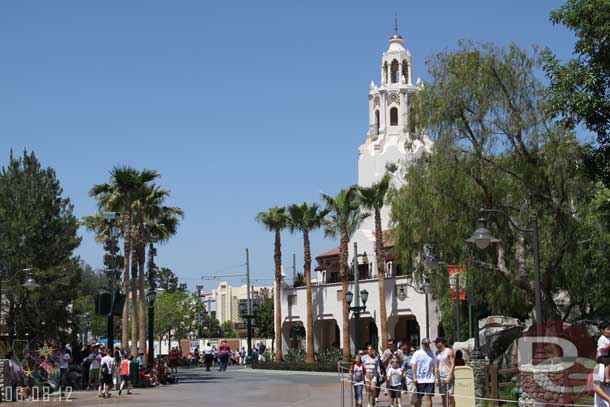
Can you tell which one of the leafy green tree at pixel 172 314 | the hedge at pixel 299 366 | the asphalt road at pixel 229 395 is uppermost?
the leafy green tree at pixel 172 314

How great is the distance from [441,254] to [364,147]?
34115mm

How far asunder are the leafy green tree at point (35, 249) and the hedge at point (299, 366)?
1273cm

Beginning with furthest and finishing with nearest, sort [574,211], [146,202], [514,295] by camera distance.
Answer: [146,202]
[514,295]
[574,211]

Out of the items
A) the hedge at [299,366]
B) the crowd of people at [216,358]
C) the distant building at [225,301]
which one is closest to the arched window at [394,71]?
the crowd of people at [216,358]

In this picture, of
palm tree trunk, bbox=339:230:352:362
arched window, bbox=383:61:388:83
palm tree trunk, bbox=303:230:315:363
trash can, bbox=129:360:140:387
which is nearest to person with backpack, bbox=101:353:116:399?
trash can, bbox=129:360:140:387

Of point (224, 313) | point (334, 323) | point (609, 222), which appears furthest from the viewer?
point (224, 313)

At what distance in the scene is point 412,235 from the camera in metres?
32.6

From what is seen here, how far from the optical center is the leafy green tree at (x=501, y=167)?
90.3ft

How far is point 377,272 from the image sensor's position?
57438 millimetres

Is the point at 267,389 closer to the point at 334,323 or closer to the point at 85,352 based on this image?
the point at 85,352

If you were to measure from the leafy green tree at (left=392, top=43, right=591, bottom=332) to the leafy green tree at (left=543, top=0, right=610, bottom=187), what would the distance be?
5.63 meters

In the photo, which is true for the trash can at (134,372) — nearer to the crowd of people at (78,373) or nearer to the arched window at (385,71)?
the crowd of people at (78,373)

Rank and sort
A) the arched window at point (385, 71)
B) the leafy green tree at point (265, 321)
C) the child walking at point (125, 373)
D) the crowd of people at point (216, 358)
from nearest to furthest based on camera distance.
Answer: the child walking at point (125, 373)
the crowd of people at point (216, 358)
the arched window at point (385, 71)
the leafy green tree at point (265, 321)

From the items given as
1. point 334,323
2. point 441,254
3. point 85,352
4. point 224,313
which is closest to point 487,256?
point 441,254
